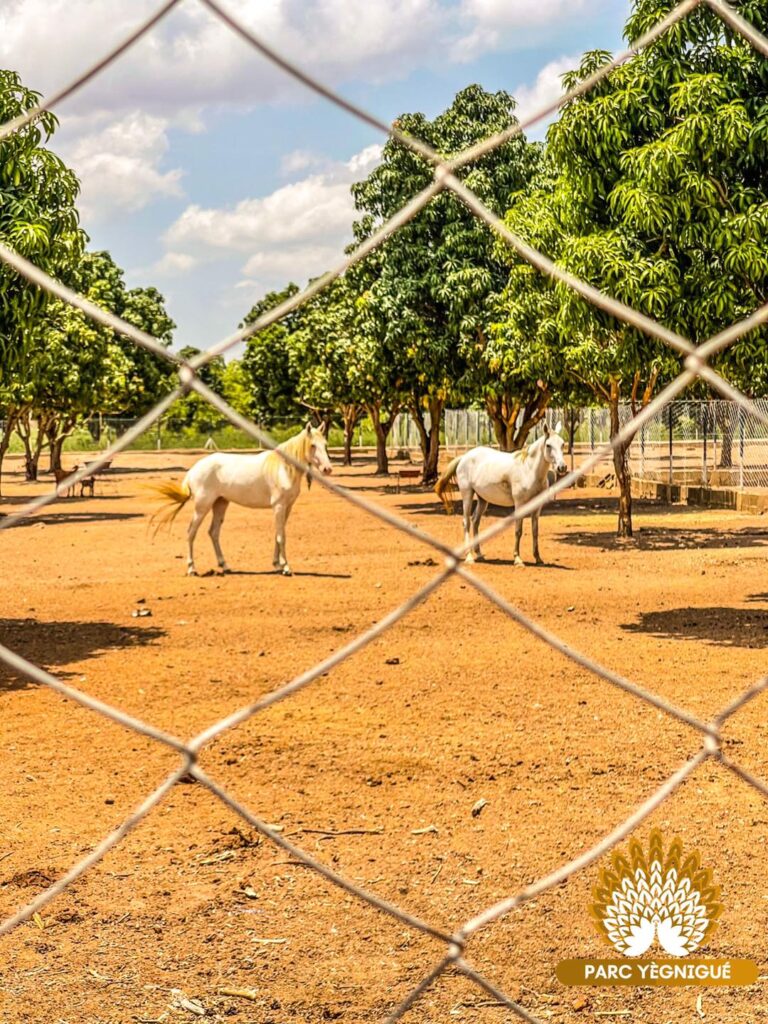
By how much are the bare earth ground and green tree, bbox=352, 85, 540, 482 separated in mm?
8993

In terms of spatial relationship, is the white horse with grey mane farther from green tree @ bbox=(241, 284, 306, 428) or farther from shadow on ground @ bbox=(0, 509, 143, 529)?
green tree @ bbox=(241, 284, 306, 428)

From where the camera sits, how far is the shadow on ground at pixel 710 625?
8125 mm

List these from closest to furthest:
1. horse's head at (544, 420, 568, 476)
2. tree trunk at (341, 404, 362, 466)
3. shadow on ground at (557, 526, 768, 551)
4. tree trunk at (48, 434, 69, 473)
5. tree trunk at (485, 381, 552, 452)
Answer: horse's head at (544, 420, 568, 476)
shadow on ground at (557, 526, 768, 551)
tree trunk at (485, 381, 552, 452)
tree trunk at (48, 434, 69, 473)
tree trunk at (341, 404, 362, 466)

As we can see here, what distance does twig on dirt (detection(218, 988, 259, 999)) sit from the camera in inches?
126

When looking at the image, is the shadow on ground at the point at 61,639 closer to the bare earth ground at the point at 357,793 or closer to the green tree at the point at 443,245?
the bare earth ground at the point at 357,793

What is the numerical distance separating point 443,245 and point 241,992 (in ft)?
56.2

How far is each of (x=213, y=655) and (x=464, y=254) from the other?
12.6 m

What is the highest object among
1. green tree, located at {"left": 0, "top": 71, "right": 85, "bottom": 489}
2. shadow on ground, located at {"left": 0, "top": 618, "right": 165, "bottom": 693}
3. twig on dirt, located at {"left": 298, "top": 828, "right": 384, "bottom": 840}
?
green tree, located at {"left": 0, "top": 71, "right": 85, "bottom": 489}

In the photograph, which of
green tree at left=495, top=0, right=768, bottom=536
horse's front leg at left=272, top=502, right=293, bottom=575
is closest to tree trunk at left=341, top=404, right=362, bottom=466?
horse's front leg at left=272, top=502, right=293, bottom=575

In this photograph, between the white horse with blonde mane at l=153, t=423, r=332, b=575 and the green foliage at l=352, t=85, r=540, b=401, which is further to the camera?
the green foliage at l=352, t=85, r=540, b=401

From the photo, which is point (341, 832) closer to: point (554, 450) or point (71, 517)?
point (554, 450)

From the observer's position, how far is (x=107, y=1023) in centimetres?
306

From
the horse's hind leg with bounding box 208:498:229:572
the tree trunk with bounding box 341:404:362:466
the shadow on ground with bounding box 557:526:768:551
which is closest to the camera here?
the horse's hind leg with bounding box 208:498:229:572

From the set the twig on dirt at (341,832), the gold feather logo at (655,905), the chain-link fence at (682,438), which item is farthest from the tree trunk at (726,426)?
the gold feather logo at (655,905)
